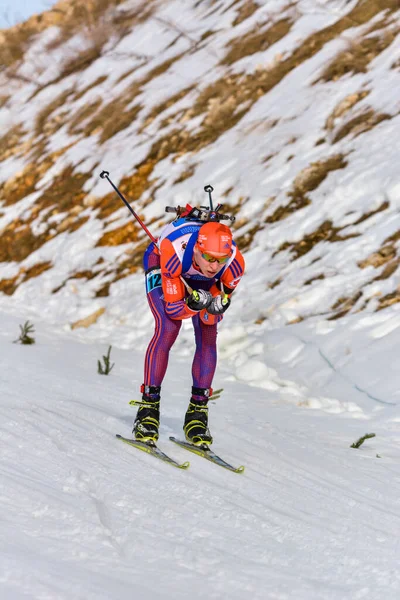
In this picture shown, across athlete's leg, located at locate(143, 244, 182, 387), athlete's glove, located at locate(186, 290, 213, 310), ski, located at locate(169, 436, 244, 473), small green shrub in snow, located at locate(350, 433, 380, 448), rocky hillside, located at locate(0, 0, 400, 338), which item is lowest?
rocky hillside, located at locate(0, 0, 400, 338)

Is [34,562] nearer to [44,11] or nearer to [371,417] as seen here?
[371,417]

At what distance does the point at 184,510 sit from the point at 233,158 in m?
11.9

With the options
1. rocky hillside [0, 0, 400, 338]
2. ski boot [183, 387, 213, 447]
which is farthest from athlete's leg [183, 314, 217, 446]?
rocky hillside [0, 0, 400, 338]

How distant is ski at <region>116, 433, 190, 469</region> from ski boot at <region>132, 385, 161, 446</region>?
0.13 ft

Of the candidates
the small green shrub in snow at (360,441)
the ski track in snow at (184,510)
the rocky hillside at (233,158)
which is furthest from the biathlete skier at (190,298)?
the rocky hillside at (233,158)

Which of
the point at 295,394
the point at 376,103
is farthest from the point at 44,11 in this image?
the point at 295,394

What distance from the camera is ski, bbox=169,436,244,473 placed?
172 inches

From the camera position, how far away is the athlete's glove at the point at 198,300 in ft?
14.5

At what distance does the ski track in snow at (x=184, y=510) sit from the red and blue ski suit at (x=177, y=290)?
609 mm

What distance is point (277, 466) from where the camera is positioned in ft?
15.4

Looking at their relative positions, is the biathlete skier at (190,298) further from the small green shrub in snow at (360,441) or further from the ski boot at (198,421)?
the small green shrub in snow at (360,441)

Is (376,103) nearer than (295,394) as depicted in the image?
No

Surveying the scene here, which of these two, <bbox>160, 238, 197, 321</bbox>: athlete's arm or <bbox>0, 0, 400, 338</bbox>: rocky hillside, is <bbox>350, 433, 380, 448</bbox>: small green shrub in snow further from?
<bbox>0, 0, 400, 338</bbox>: rocky hillside

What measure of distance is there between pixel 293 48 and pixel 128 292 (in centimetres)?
915
